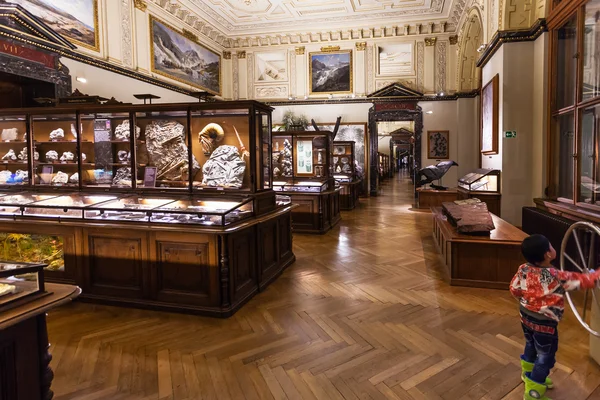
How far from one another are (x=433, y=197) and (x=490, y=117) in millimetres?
2944

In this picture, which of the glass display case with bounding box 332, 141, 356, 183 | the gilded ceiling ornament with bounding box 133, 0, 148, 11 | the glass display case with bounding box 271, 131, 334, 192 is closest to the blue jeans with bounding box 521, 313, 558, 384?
the glass display case with bounding box 271, 131, 334, 192

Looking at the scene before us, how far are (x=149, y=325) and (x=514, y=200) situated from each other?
6.68 metres

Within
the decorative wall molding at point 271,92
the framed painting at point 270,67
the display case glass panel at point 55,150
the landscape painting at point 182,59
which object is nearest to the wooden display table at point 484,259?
the display case glass panel at point 55,150

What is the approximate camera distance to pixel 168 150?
460cm

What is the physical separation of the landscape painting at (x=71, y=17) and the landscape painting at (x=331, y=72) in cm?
772

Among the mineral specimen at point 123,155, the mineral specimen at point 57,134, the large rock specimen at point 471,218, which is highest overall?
the mineral specimen at point 57,134

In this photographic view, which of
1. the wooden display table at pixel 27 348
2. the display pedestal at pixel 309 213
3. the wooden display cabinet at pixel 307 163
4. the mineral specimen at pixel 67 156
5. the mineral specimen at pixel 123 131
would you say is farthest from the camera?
the wooden display cabinet at pixel 307 163

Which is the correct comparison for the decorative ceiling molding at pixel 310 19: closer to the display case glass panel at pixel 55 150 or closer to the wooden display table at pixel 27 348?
the display case glass panel at pixel 55 150

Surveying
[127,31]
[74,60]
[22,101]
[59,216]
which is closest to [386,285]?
[59,216]

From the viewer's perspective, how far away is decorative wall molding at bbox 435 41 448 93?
13.5 meters

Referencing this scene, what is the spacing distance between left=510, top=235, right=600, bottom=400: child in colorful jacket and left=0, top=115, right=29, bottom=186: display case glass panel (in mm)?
5649

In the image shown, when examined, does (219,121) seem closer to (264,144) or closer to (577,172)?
(264,144)

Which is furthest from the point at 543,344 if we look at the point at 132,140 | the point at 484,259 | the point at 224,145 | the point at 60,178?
the point at 60,178

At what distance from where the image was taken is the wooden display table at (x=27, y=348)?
1657 millimetres
